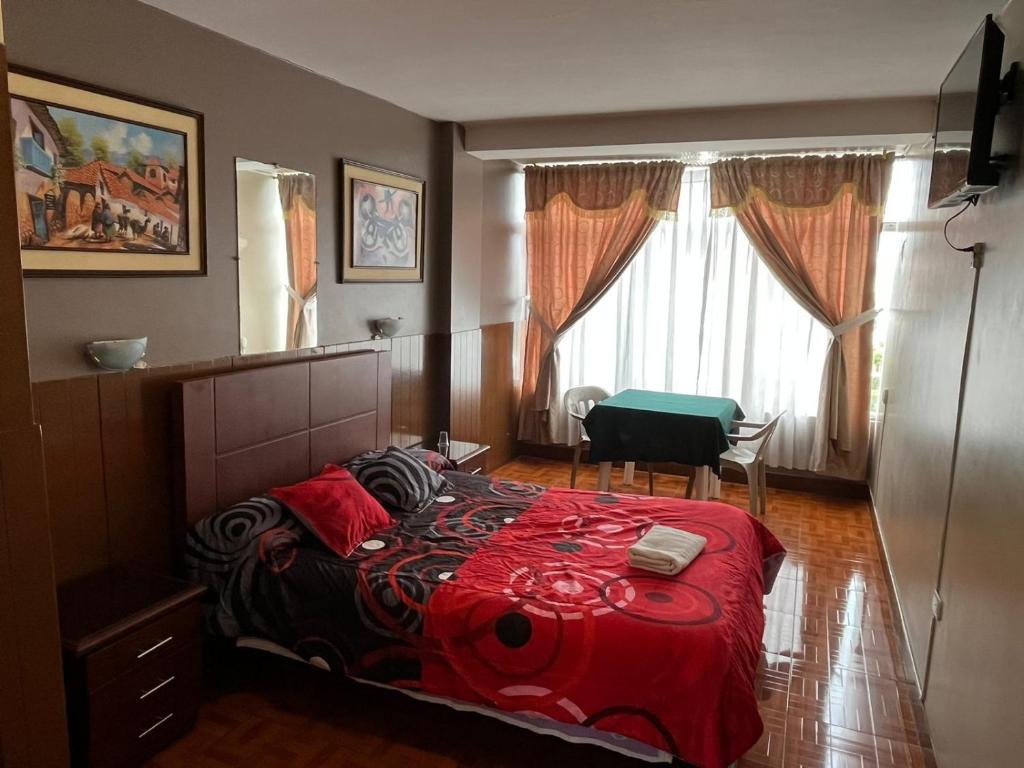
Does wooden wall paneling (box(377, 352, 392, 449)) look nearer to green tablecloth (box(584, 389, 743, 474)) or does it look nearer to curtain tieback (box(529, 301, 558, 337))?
green tablecloth (box(584, 389, 743, 474))

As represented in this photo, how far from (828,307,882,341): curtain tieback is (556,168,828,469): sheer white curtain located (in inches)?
3.8

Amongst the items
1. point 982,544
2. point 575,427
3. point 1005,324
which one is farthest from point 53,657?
point 575,427

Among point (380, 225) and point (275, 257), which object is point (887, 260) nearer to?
point (380, 225)

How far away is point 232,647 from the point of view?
2836 millimetres

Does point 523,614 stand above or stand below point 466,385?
below

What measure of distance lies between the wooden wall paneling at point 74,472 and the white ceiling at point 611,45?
149 centimetres

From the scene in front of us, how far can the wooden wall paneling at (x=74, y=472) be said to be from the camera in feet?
7.73

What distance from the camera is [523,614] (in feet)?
7.75

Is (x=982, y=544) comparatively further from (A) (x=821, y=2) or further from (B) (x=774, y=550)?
(A) (x=821, y=2)

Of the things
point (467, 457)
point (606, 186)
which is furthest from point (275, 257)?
point (606, 186)

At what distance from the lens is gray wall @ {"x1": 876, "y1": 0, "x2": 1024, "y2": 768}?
176 centimetres

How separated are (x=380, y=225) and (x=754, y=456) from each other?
9.25 ft

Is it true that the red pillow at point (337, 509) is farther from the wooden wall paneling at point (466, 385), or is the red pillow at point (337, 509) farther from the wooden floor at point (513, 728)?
the wooden wall paneling at point (466, 385)

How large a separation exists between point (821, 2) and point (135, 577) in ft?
10.6
